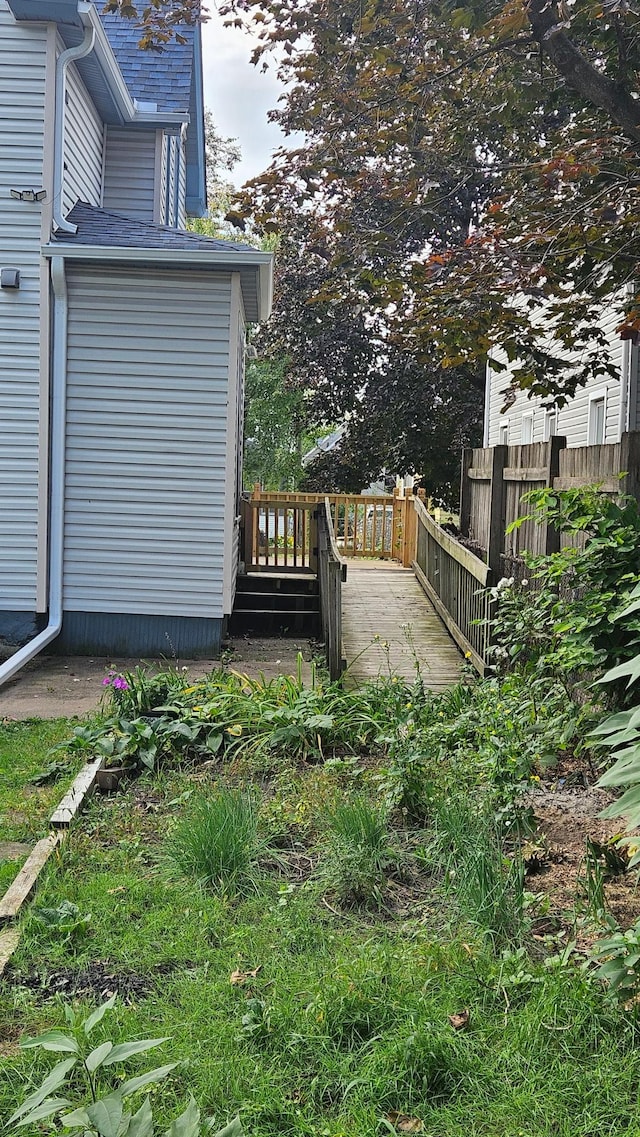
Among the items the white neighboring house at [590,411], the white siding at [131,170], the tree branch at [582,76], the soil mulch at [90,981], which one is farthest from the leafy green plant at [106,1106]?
the white siding at [131,170]

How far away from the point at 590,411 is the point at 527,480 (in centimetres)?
695

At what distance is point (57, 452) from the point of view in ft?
33.1

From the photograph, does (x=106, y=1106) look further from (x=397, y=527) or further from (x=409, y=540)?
(x=397, y=527)

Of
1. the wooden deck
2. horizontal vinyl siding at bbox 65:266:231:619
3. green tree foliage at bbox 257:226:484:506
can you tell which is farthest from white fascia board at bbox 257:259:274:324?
green tree foliage at bbox 257:226:484:506

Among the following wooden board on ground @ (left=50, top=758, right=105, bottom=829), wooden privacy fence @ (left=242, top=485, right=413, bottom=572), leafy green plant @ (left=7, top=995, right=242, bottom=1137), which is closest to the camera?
leafy green plant @ (left=7, top=995, right=242, bottom=1137)

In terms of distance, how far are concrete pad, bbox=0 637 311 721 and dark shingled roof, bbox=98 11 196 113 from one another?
709cm

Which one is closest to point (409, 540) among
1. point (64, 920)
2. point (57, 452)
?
point (57, 452)

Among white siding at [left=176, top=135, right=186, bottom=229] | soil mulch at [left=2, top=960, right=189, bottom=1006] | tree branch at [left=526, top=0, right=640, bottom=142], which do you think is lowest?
soil mulch at [left=2, top=960, right=189, bottom=1006]

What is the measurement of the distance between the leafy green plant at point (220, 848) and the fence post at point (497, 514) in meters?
4.78

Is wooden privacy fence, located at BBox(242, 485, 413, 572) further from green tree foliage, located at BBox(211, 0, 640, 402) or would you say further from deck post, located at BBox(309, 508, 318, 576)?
green tree foliage, located at BBox(211, 0, 640, 402)

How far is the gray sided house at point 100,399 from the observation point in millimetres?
9828

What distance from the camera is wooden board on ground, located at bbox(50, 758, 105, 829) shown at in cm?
473

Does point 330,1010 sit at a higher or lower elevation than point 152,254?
lower

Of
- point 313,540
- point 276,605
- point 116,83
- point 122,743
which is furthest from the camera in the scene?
point 313,540
